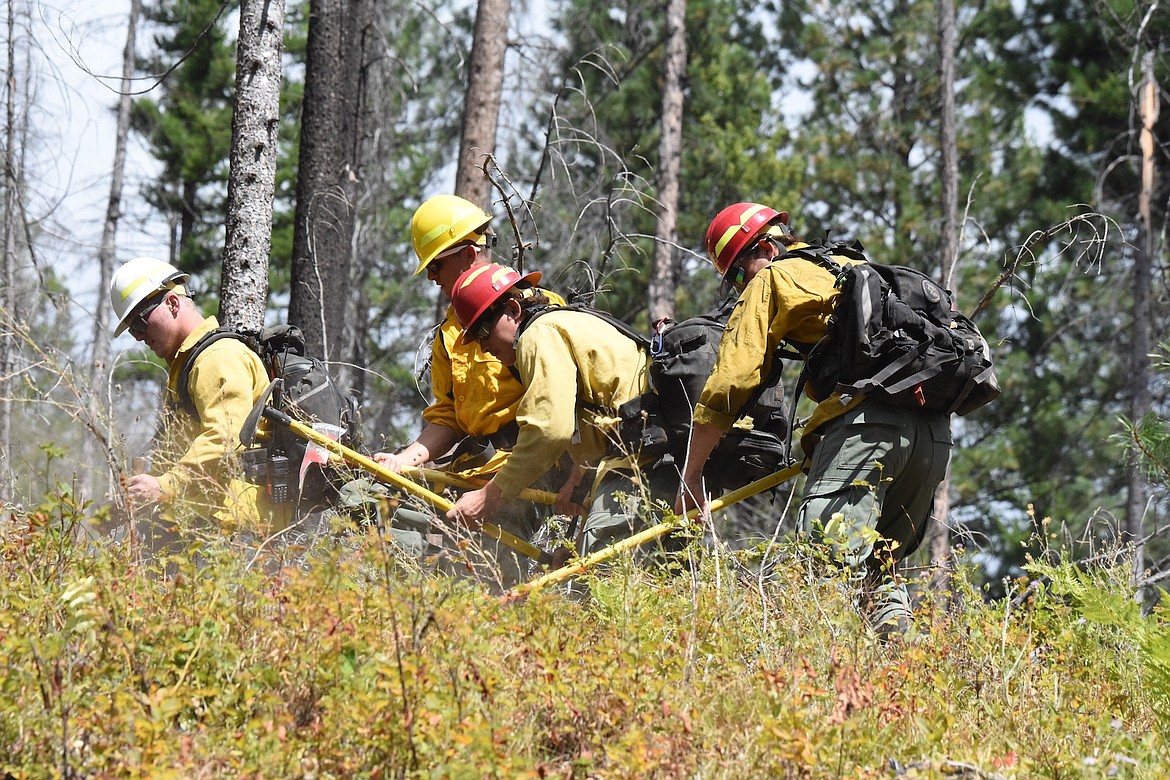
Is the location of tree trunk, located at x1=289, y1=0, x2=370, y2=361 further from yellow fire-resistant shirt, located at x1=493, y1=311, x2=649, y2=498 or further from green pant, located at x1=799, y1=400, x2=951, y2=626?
green pant, located at x1=799, y1=400, x2=951, y2=626

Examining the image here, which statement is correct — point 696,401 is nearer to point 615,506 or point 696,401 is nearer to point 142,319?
point 615,506

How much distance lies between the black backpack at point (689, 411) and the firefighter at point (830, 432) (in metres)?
0.22

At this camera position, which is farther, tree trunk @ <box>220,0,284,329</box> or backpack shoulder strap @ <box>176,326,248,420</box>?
tree trunk @ <box>220,0,284,329</box>

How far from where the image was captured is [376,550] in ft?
10.5

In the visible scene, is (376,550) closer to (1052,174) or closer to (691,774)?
(691,774)

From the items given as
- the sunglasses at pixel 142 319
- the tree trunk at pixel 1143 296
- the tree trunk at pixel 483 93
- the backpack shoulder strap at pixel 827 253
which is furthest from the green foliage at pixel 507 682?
the tree trunk at pixel 1143 296

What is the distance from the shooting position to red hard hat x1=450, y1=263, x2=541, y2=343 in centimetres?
541

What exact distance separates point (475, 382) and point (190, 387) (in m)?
1.36

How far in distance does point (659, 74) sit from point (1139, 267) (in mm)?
8730

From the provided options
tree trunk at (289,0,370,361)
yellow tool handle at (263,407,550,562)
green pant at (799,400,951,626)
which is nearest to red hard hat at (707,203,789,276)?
green pant at (799,400,951,626)

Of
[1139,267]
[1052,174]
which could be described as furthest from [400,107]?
[1139,267]

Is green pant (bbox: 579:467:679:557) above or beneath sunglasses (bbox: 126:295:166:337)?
beneath

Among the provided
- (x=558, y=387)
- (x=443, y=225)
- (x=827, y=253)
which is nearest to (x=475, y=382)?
(x=443, y=225)

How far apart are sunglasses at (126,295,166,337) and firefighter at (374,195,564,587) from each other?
1.29m
